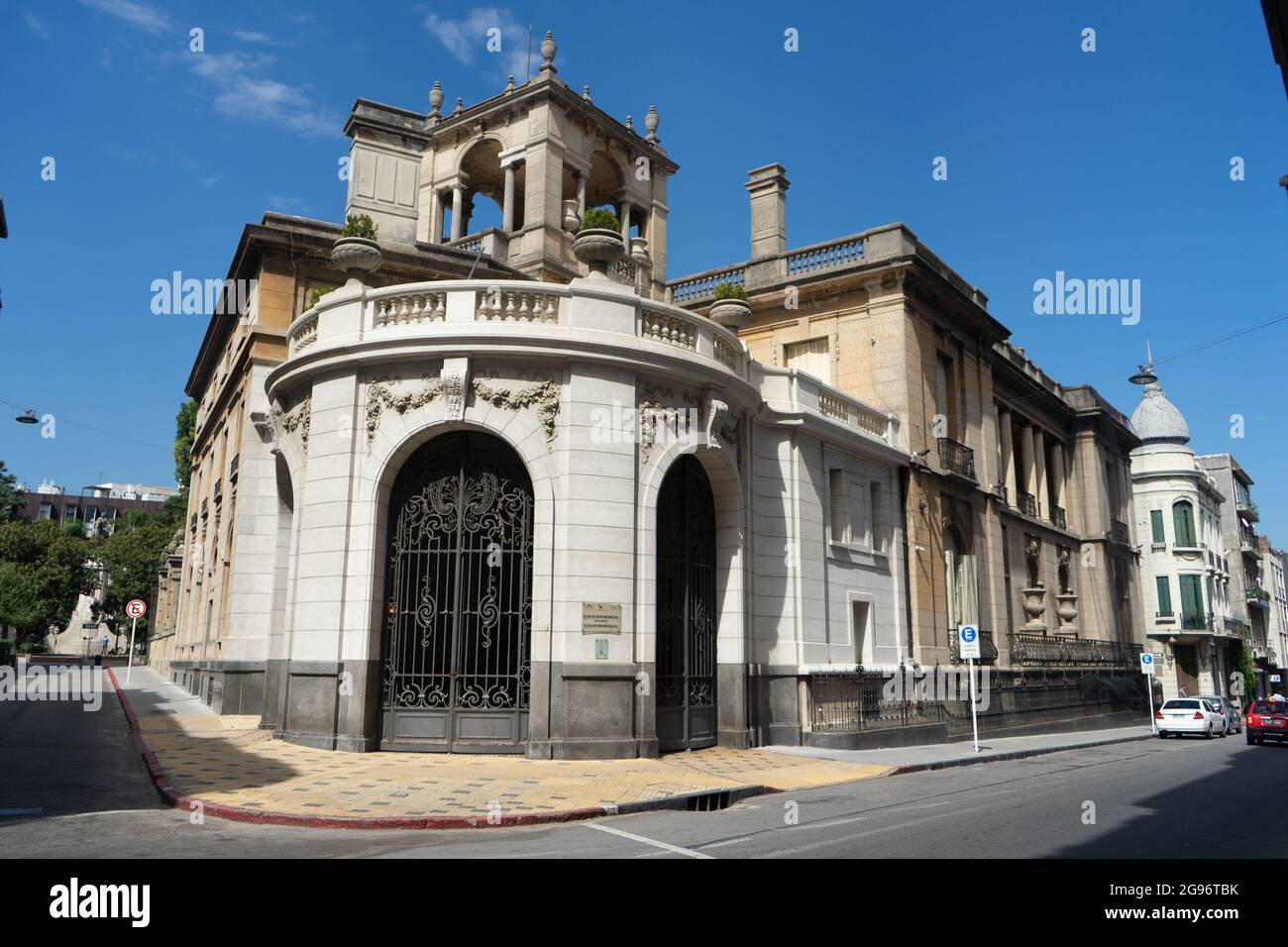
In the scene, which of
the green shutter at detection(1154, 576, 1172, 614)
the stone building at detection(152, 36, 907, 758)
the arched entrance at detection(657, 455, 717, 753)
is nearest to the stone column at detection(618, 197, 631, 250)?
the stone building at detection(152, 36, 907, 758)

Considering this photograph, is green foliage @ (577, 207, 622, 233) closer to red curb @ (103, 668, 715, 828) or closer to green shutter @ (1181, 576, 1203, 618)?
red curb @ (103, 668, 715, 828)

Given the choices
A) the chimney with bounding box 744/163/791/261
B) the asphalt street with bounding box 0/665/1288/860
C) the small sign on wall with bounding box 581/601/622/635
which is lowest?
the asphalt street with bounding box 0/665/1288/860

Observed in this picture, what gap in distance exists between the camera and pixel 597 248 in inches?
679

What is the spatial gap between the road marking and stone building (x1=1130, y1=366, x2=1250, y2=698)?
5294cm

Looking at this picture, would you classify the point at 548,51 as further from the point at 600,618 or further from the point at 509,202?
the point at 600,618

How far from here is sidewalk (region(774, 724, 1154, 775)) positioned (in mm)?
17298

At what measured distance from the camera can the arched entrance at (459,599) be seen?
15.8 m

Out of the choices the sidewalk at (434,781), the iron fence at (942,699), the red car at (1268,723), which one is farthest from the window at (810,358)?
the red car at (1268,723)

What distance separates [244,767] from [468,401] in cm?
672
